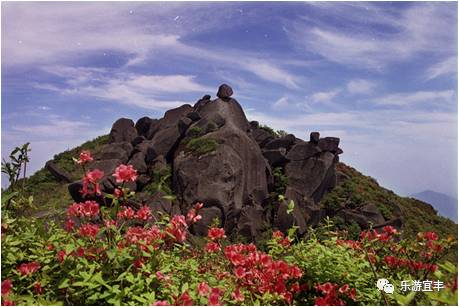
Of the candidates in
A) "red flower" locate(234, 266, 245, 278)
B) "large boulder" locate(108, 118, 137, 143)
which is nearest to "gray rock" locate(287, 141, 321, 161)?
"large boulder" locate(108, 118, 137, 143)

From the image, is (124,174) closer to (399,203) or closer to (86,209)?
(86,209)

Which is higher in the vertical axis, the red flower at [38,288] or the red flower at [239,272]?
the red flower at [239,272]

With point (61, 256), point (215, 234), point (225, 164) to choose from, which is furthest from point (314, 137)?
point (61, 256)

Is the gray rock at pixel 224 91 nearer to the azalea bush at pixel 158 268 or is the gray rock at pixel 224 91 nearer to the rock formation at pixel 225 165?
the rock formation at pixel 225 165

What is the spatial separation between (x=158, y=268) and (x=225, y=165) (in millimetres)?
13794

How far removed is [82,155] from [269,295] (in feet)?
7.75

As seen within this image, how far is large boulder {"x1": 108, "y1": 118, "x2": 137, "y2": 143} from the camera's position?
26.5 meters

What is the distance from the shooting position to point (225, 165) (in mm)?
18453

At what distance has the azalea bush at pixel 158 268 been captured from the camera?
429 cm

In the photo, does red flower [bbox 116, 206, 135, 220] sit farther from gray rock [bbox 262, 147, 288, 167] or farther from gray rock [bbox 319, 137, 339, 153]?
gray rock [bbox 319, 137, 339, 153]

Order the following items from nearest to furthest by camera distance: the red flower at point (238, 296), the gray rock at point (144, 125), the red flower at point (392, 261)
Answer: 1. the red flower at point (238, 296)
2. the red flower at point (392, 261)
3. the gray rock at point (144, 125)

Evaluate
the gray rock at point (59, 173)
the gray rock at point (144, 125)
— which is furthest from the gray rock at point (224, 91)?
the gray rock at point (59, 173)

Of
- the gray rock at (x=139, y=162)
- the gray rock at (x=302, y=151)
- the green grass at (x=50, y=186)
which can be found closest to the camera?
the gray rock at (x=139, y=162)

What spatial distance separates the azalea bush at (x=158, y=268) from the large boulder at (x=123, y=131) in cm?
2108
